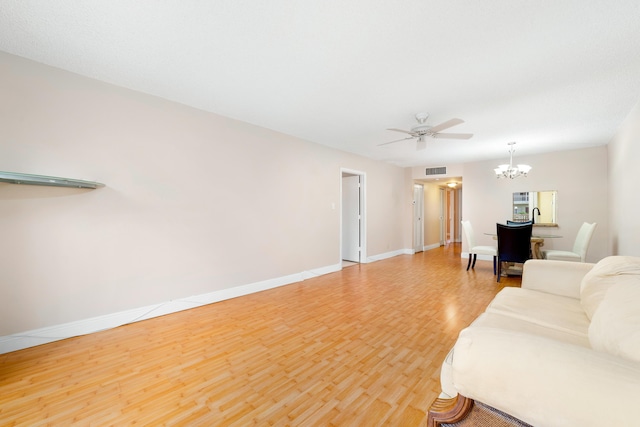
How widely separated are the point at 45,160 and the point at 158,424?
2.53m

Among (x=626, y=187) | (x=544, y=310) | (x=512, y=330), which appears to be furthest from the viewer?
(x=626, y=187)

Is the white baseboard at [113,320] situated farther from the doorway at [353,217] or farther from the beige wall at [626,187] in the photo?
the beige wall at [626,187]

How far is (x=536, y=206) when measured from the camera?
5.88 meters

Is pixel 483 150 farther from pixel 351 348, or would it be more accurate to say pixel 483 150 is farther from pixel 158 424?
pixel 158 424

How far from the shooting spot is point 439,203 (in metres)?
9.41

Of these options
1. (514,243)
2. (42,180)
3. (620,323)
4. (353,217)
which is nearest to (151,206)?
(42,180)

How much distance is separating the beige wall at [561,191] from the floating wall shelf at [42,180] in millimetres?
7461

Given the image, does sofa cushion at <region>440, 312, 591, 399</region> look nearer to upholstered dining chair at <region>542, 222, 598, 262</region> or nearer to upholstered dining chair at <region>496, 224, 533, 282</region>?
upholstered dining chair at <region>496, 224, 533, 282</region>

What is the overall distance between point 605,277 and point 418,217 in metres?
6.57

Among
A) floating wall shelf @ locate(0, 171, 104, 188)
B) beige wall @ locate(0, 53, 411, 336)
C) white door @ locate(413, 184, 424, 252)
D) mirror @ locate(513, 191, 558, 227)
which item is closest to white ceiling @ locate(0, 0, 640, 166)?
beige wall @ locate(0, 53, 411, 336)

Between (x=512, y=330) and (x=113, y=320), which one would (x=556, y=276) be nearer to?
(x=512, y=330)

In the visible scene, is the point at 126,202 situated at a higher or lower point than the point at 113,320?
higher

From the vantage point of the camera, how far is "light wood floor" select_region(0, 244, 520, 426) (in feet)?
5.08

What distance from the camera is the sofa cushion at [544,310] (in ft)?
5.22
